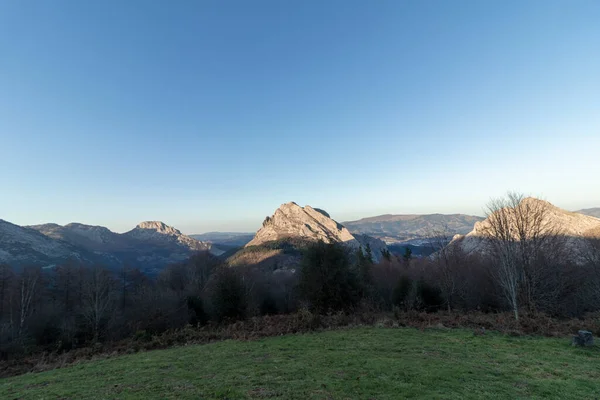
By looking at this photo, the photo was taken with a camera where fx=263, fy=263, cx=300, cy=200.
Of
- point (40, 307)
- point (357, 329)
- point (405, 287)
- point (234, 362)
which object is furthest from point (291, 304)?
point (40, 307)

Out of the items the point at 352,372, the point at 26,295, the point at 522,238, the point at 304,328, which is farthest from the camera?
the point at 26,295

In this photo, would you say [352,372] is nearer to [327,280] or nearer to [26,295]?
[327,280]

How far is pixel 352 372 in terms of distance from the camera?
10.1 meters

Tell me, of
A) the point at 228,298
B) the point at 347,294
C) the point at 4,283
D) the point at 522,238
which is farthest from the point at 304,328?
the point at 4,283

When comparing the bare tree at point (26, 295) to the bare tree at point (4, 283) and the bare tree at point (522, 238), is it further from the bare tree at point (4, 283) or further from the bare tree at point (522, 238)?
the bare tree at point (522, 238)

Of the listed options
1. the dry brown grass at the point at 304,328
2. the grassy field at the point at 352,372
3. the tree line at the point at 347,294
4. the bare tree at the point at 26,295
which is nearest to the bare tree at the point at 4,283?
the tree line at the point at 347,294

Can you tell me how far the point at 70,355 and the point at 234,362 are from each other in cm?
1560

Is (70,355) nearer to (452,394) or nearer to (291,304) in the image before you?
(452,394)

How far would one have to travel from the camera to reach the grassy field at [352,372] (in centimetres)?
849

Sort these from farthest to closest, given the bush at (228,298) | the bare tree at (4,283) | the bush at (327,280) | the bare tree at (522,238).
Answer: the bare tree at (4,283) → the bush at (228,298) → the bush at (327,280) → the bare tree at (522,238)

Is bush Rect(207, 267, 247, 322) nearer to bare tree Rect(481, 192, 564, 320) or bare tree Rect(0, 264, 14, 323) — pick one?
bare tree Rect(481, 192, 564, 320)

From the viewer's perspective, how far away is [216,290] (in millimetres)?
35438

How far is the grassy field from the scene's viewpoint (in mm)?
8492

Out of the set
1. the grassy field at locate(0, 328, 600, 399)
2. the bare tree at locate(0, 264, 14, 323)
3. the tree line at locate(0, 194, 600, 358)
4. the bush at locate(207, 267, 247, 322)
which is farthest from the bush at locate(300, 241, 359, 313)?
the bare tree at locate(0, 264, 14, 323)
